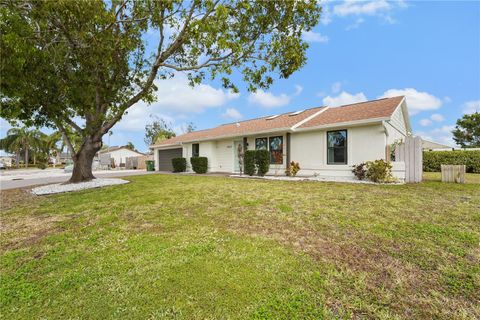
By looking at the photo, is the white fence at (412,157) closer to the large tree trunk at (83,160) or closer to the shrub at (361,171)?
the shrub at (361,171)

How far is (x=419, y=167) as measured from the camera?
30.6 ft

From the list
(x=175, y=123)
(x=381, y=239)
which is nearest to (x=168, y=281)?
(x=381, y=239)

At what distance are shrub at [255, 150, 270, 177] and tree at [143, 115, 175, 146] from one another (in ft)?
116

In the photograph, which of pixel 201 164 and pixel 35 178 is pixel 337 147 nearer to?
pixel 201 164

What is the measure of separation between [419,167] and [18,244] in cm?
1224

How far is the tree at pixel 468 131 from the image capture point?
26.6 metres

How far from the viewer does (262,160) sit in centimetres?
1292

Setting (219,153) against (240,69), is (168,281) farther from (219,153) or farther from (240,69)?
(219,153)

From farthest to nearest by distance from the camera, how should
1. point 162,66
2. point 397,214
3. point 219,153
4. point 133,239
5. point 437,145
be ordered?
point 437,145 < point 219,153 < point 162,66 < point 397,214 < point 133,239

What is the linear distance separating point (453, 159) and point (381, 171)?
10502 millimetres

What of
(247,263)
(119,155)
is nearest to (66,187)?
(247,263)

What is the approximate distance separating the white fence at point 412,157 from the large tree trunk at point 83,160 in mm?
13646

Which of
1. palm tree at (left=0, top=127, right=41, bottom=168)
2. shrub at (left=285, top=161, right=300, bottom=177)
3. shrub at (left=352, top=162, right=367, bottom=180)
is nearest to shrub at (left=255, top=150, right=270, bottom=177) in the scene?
shrub at (left=285, top=161, right=300, bottom=177)

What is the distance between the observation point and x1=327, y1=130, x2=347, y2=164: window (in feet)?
36.7
